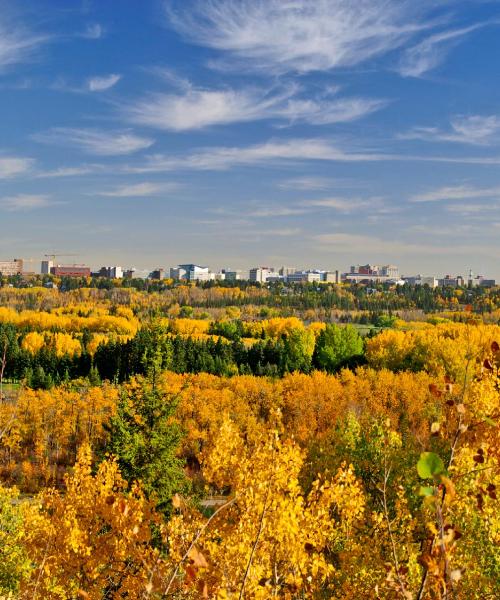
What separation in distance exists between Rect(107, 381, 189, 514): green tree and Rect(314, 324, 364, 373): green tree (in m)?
73.5

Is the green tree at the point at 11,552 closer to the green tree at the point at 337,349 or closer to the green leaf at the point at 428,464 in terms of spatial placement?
the green leaf at the point at 428,464

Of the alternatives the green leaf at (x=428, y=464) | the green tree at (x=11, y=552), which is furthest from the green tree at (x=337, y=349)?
the green leaf at (x=428, y=464)

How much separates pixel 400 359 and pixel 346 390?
102 feet

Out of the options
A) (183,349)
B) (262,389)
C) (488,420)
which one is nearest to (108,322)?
(183,349)

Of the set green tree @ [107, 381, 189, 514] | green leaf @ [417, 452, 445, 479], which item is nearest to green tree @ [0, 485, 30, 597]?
green tree @ [107, 381, 189, 514]

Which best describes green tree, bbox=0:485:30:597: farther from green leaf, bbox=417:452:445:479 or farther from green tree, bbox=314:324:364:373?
green tree, bbox=314:324:364:373

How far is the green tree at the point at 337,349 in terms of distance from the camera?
100875 millimetres

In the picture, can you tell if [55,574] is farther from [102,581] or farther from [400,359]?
[400,359]

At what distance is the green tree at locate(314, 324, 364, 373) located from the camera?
100875mm

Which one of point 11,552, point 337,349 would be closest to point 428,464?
point 11,552

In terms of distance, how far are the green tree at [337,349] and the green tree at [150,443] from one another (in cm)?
7351

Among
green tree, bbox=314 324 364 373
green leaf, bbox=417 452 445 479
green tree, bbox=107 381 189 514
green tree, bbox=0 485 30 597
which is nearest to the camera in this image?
green leaf, bbox=417 452 445 479

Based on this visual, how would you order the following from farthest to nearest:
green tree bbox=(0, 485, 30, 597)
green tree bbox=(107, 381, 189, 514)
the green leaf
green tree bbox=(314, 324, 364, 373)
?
green tree bbox=(314, 324, 364, 373), green tree bbox=(107, 381, 189, 514), green tree bbox=(0, 485, 30, 597), the green leaf

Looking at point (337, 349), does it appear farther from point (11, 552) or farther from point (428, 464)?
point (428, 464)
